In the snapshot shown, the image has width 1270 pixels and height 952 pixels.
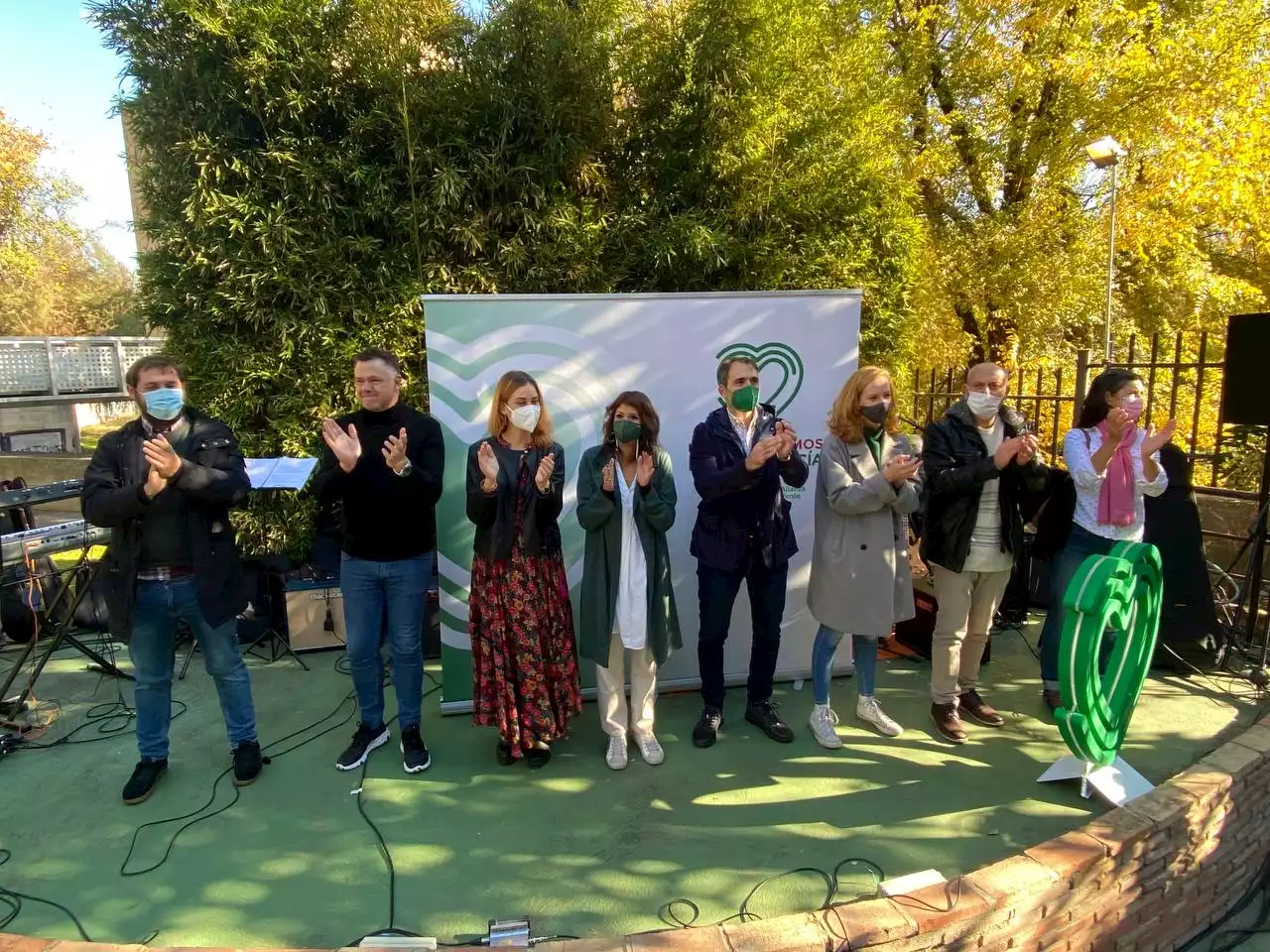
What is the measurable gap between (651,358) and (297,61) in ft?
9.76

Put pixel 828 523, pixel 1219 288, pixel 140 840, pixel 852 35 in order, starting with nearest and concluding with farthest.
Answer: pixel 140 840 < pixel 828 523 < pixel 852 35 < pixel 1219 288

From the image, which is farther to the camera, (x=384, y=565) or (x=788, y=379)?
(x=788, y=379)

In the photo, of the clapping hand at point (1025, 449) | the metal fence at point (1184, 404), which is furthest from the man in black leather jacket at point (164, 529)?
the metal fence at point (1184, 404)

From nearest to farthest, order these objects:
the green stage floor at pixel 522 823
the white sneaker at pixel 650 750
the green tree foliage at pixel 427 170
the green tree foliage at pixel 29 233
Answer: the green stage floor at pixel 522 823 → the white sneaker at pixel 650 750 → the green tree foliage at pixel 427 170 → the green tree foliage at pixel 29 233

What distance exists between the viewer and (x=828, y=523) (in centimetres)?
319

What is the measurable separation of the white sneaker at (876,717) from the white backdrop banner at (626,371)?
0.68 meters

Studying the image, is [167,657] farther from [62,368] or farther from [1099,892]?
[62,368]

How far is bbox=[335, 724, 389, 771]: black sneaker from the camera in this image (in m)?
3.11

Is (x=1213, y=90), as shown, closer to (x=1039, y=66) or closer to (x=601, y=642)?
(x=1039, y=66)

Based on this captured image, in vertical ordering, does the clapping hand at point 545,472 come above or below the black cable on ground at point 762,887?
above

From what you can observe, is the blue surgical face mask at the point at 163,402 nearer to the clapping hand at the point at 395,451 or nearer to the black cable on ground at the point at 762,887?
the clapping hand at the point at 395,451

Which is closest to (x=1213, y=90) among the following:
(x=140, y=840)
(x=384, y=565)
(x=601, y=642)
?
(x=601, y=642)

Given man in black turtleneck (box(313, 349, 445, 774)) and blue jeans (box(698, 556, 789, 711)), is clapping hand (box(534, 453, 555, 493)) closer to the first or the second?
man in black turtleneck (box(313, 349, 445, 774))

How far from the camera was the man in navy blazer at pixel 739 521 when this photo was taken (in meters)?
2.98
